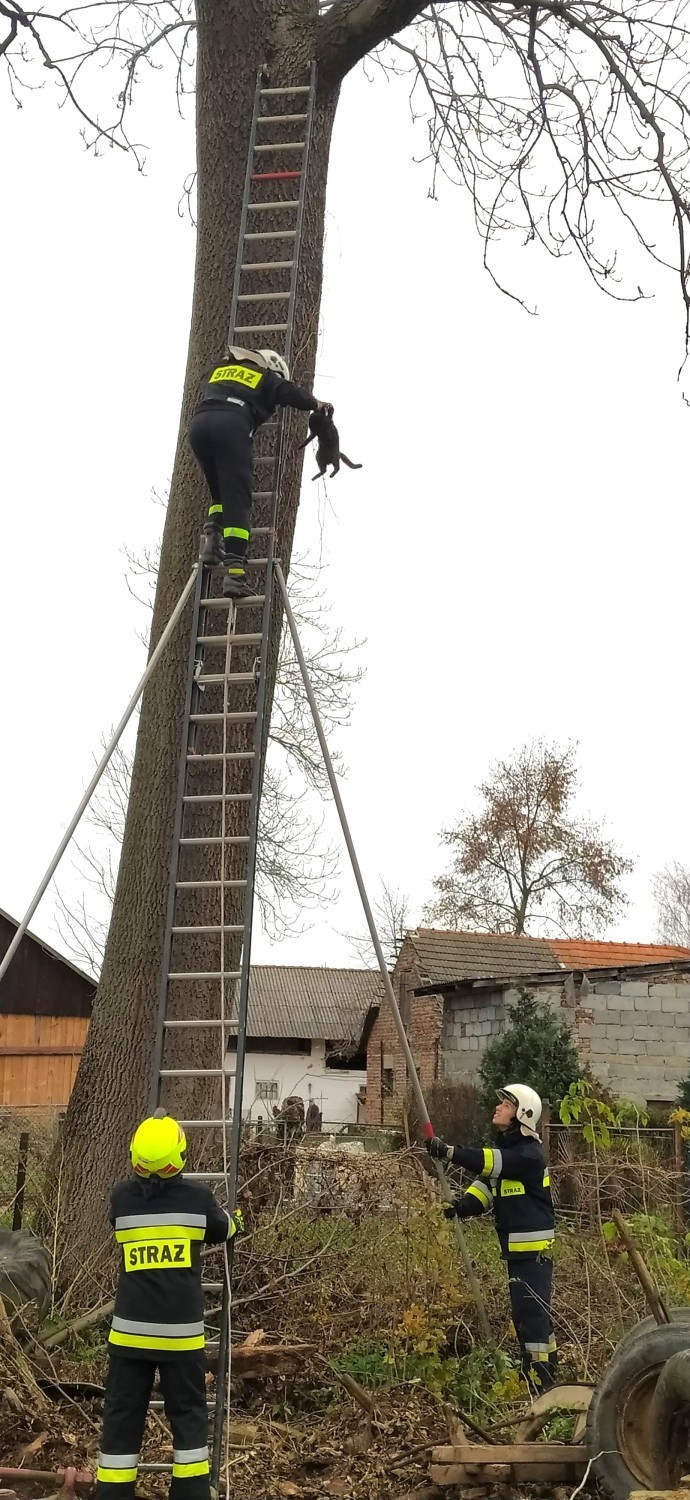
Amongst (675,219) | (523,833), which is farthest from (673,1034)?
(523,833)

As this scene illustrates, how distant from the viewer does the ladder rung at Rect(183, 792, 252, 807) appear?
5.67m

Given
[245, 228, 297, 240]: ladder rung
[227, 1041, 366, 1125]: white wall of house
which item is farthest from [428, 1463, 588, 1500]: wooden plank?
[227, 1041, 366, 1125]: white wall of house

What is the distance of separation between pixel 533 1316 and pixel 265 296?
478 cm

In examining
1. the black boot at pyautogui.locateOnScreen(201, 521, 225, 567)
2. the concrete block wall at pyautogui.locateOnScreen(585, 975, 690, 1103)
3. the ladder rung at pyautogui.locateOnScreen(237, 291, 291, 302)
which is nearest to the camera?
the black boot at pyautogui.locateOnScreen(201, 521, 225, 567)

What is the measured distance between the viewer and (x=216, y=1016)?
5.95 m

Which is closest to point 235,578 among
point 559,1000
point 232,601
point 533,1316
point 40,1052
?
point 232,601

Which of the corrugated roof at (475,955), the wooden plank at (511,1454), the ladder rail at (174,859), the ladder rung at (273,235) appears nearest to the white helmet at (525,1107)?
the ladder rail at (174,859)

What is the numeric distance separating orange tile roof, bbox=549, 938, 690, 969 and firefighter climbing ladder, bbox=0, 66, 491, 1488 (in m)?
16.6

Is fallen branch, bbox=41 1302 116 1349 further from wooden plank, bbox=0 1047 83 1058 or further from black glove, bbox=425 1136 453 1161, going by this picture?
wooden plank, bbox=0 1047 83 1058

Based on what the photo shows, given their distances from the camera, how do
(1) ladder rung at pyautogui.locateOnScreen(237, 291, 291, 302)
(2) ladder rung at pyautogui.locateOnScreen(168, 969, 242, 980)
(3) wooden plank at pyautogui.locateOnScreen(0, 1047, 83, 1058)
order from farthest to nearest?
(3) wooden plank at pyautogui.locateOnScreen(0, 1047, 83, 1058)
(1) ladder rung at pyautogui.locateOnScreen(237, 291, 291, 302)
(2) ladder rung at pyautogui.locateOnScreen(168, 969, 242, 980)

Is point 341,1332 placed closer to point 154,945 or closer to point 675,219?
point 154,945

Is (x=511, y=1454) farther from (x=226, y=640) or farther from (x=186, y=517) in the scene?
(x=186, y=517)

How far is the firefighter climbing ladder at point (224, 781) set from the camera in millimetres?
5574

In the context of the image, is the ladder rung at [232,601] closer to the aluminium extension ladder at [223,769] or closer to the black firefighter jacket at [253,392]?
the aluminium extension ladder at [223,769]
